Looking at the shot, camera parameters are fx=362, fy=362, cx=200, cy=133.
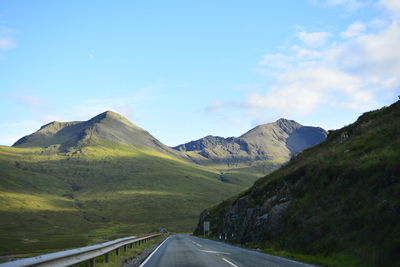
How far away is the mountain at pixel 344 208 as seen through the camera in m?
15.7

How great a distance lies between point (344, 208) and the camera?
67.9 ft

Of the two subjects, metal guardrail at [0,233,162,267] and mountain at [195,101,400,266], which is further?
mountain at [195,101,400,266]

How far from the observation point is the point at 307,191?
1104 inches

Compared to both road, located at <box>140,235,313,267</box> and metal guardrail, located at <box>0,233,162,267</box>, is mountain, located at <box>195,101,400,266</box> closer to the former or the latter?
road, located at <box>140,235,313,267</box>

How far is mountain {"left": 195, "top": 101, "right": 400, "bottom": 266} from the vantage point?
15.7 metres

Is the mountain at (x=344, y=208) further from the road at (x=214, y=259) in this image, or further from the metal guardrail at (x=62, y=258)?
the metal guardrail at (x=62, y=258)

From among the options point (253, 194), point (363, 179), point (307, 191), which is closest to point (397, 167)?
point (363, 179)

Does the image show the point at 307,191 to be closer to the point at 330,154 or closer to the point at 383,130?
the point at 330,154

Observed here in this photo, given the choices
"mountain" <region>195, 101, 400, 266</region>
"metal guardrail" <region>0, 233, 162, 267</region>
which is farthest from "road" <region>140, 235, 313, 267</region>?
"metal guardrail" <region>0, 233, 162, 267</region>

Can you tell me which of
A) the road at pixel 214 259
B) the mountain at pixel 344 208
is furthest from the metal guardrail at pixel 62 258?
the mountain at pixel 344 208

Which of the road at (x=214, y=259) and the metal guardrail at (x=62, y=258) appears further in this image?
the road at (x=214, y=259)

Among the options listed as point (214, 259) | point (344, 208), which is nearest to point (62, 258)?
point (214, 259)

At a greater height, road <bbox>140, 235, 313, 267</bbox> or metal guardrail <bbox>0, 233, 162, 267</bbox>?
metal guardrail <bbox>0, 233, 162, 267</bbox>

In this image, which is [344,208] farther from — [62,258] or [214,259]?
[62,258]
